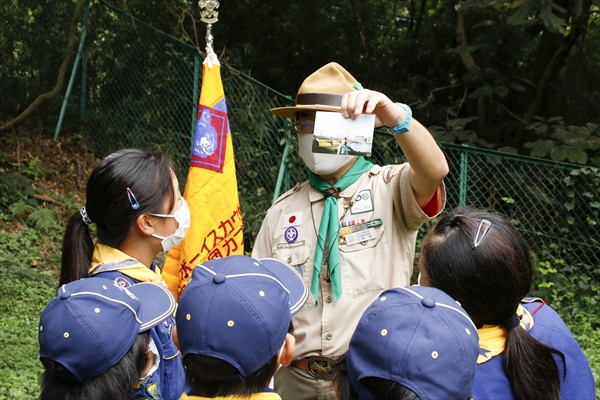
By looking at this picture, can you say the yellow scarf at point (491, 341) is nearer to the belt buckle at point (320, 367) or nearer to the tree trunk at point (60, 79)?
the belt buckle at point (320, 367)

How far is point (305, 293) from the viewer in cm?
181

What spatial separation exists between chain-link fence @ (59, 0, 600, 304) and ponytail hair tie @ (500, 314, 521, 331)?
3.20 metres

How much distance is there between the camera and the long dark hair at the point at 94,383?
5.41ft

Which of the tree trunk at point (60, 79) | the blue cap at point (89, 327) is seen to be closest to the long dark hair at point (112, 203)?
the blue cap at point (89, 327)

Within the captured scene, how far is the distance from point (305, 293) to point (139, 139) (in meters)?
5.67

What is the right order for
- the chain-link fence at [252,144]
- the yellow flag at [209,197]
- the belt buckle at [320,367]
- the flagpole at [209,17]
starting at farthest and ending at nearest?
the chain-link fence at [252,144]
the flagpole at [209,17]
the yellow flag at [209,197]
the belt buckle at [320,367]

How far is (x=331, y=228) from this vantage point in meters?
2.38

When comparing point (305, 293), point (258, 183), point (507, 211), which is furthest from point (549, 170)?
point (305, 293)

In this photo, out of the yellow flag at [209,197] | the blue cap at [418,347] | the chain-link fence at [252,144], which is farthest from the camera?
the chain-link fence at [252,144]

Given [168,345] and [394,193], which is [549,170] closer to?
[394,193]

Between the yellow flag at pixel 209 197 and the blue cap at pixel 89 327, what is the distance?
169 centimetres

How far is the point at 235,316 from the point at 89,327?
0.44 meters

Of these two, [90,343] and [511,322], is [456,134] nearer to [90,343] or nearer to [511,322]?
[511,322]

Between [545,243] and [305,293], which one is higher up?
[305,293]
